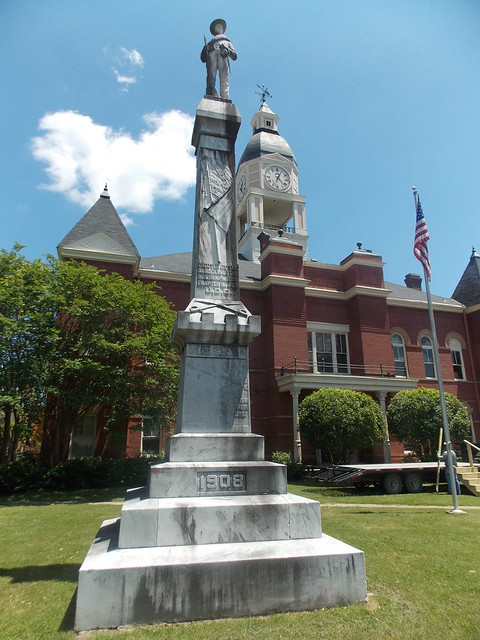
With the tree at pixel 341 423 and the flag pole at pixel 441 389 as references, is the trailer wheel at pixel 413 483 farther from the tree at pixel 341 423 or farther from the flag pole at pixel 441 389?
the flag pole at pixel 441 389

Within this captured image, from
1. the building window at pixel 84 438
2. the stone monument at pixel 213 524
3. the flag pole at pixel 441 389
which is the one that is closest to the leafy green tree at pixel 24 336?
the building window at pixel 84 438

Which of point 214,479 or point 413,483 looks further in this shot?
point 413,483

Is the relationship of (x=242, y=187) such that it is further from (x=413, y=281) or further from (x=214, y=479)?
(x=214, y=479)

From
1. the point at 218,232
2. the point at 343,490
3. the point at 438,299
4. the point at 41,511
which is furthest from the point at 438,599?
the point at 438,299

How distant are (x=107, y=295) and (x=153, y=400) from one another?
14.0 feet

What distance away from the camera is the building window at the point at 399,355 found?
26.9 metres

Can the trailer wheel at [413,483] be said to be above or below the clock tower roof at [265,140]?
below

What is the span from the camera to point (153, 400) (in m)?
16.0

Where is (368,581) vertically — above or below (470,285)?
below

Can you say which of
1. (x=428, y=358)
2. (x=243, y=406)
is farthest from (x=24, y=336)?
Result: (x=428, y=358)

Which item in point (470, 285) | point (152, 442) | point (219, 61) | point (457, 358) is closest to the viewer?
point (219, 61)

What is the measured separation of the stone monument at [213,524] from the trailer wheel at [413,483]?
38.2 feet

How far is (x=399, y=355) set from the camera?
2728 centimetres

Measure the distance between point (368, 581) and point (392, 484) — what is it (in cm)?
1081
